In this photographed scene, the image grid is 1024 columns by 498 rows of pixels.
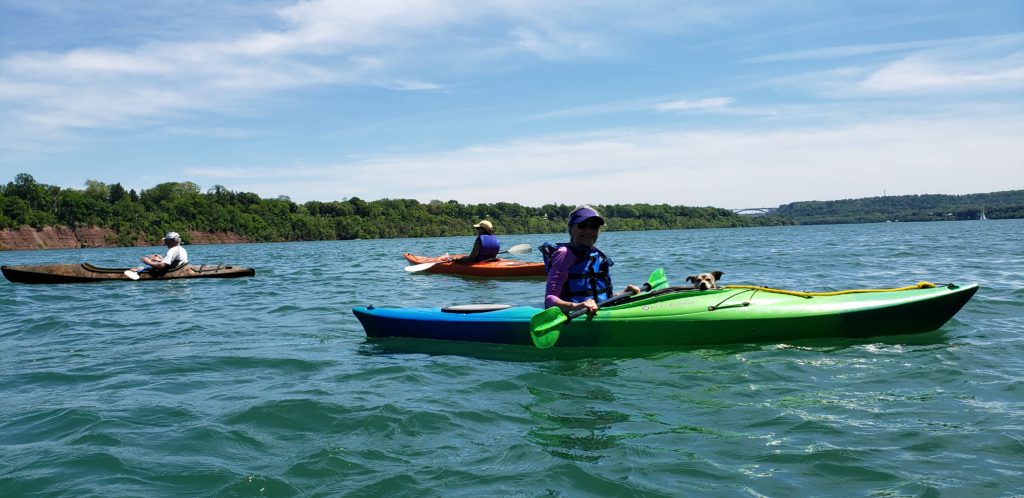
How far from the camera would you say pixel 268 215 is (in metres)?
92.5

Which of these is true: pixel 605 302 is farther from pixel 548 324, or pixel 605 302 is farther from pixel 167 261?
pixel 167 261

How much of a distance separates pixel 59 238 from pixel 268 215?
85.1ft

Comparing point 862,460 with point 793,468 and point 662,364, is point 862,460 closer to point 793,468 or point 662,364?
point 793,468

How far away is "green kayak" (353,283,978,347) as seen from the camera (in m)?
6.29

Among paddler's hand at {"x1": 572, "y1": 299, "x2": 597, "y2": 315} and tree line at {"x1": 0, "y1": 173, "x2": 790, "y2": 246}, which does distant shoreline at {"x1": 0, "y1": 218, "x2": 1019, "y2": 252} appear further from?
paddler's hand at {"x1": 572, "y1": 299, "x2": 597, "y2": 315}

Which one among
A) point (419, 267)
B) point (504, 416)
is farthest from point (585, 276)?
point (419, 267)

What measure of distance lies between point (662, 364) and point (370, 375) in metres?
2.47

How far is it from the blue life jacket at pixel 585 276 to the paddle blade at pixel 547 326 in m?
0.41

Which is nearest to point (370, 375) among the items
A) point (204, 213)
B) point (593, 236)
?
point (593, 236)

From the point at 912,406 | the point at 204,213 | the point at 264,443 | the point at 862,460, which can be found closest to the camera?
the point at 862,460

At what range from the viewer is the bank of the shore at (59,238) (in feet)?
222

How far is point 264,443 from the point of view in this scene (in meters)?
4.04

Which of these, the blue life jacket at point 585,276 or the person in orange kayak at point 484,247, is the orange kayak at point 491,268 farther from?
the blue life jacket at point 585,276

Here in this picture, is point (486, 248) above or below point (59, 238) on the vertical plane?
above
